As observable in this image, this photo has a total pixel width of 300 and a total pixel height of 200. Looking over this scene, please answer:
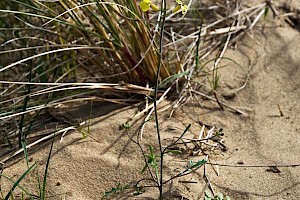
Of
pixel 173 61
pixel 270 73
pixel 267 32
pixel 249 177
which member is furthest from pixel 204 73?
pixel 249 177

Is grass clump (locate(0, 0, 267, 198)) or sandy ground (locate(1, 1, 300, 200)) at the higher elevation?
grass clump (locate(0, 0, 267, 198))

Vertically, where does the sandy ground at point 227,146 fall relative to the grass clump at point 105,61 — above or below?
below

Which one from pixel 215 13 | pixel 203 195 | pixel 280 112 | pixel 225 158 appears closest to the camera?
pixel 203 195

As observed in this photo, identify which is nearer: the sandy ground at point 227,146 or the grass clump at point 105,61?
the sandy ground at point 227,146

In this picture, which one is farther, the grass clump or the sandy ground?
the grass clump

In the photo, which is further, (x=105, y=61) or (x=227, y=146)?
(x=105, y=61)

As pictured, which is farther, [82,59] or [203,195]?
[82,59]

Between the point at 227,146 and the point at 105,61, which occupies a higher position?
the point at 105,61

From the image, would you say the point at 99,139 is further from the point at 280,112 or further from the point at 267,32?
the point at 267,32
